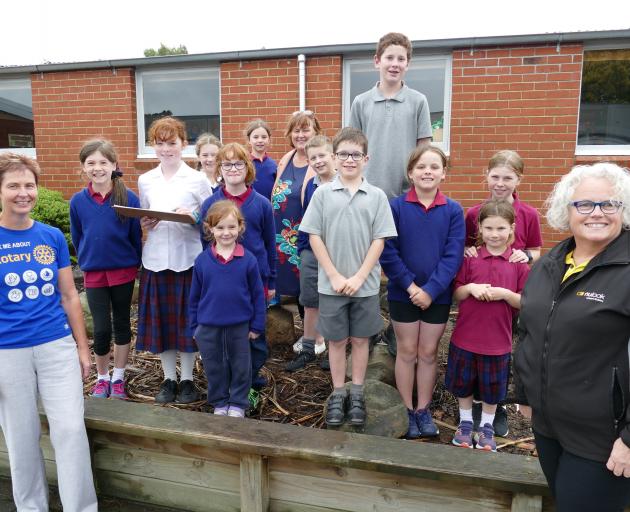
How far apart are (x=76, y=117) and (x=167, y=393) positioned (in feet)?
21.3

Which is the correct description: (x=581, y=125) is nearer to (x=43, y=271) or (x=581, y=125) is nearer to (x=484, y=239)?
(x=484, y=239)

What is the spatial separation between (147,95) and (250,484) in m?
7.42

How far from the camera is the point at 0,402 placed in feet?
8.00

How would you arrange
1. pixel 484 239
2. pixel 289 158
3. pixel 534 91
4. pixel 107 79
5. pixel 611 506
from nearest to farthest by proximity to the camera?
pixel 611 506 < pixel 484 239 < pixel 289 158 < pixel 534 91 < pixel 107 79

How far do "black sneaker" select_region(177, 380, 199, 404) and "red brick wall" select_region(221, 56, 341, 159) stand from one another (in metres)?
4.73

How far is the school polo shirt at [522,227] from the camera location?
3.30m

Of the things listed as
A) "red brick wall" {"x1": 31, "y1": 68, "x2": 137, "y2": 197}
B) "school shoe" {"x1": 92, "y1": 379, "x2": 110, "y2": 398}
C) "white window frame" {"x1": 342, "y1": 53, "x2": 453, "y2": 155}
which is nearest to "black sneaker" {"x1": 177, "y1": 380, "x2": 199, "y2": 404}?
"school shoe" {"x1": 92, "y1": 379, "x2": 110, "y2": 398}

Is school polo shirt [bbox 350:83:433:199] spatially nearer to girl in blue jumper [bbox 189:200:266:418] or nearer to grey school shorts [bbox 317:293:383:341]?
grey school shorts [bbox 317:293:383:341]

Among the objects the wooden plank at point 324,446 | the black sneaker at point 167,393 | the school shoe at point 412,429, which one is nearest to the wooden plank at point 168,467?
the wooden plank at point 324,446

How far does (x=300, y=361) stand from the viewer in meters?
4.17

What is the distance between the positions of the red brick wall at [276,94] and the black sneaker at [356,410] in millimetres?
5090

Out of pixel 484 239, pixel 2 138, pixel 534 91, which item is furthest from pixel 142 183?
pixel 2 138

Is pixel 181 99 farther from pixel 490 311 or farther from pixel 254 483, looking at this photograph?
pixel 254 483

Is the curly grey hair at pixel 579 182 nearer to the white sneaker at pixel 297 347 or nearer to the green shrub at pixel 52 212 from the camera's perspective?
the white sneaker at pixel 297 347
